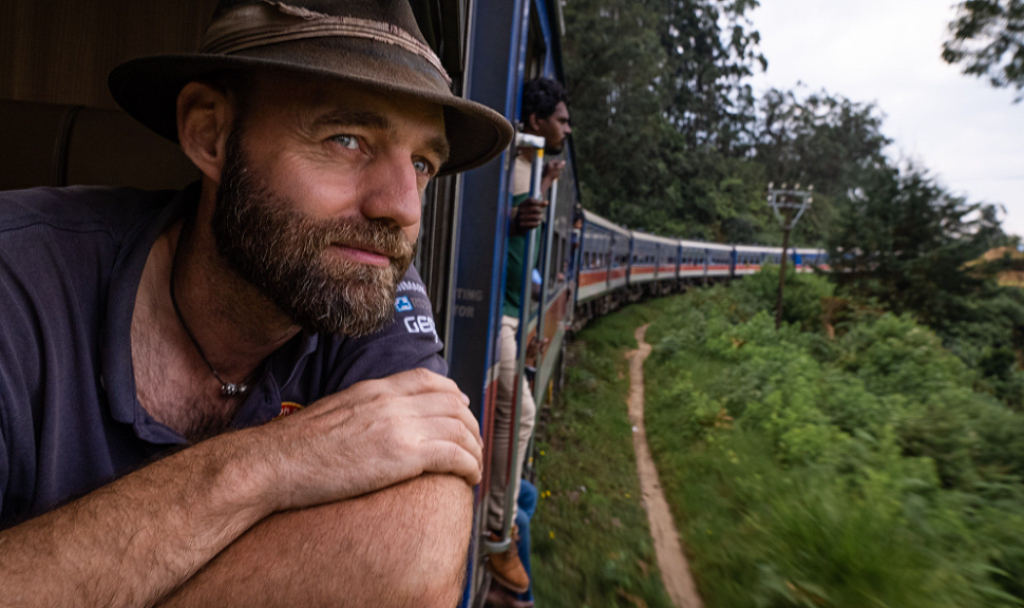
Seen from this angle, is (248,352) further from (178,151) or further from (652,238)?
(652,238)

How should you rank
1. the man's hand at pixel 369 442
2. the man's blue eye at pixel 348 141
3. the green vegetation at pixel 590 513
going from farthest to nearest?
1. the green vegetation at pixel 590 513
2. the man's blue eye at pixel 348 141
3. the man's hand at pixel 369 442

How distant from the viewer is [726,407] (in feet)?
25.9

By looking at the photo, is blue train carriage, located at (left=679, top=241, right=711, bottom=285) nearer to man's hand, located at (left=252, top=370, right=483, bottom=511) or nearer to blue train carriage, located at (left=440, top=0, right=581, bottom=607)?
blue train carriage, located at (left=440, top=0, right=581, bottom=607)

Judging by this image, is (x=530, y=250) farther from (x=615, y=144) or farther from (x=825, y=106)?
(x=825, y=106)

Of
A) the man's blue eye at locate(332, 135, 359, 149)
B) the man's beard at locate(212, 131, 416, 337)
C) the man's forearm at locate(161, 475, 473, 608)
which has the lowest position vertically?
the man's forearm at locate(161, 475, 473, 608)

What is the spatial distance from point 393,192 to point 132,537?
0.77 m

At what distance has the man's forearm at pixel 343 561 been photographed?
3.02ft

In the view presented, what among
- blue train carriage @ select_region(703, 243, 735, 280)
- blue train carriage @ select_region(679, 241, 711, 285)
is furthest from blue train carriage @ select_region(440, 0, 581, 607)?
blue train carriage @ select_region(703, 243, 735, 280)

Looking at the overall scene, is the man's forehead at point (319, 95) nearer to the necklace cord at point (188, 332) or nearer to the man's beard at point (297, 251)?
the man's beard at point (297, 251)

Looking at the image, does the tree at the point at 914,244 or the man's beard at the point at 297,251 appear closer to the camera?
the man's beard at the point at 297,251

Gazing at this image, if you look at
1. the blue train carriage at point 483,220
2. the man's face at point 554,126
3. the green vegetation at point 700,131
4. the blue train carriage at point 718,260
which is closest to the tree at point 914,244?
the green vegetation at point 700,131

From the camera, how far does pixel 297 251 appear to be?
1.22m

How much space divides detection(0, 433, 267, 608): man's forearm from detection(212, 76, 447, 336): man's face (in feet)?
1.29

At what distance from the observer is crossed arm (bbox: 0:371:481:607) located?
0.86 m
